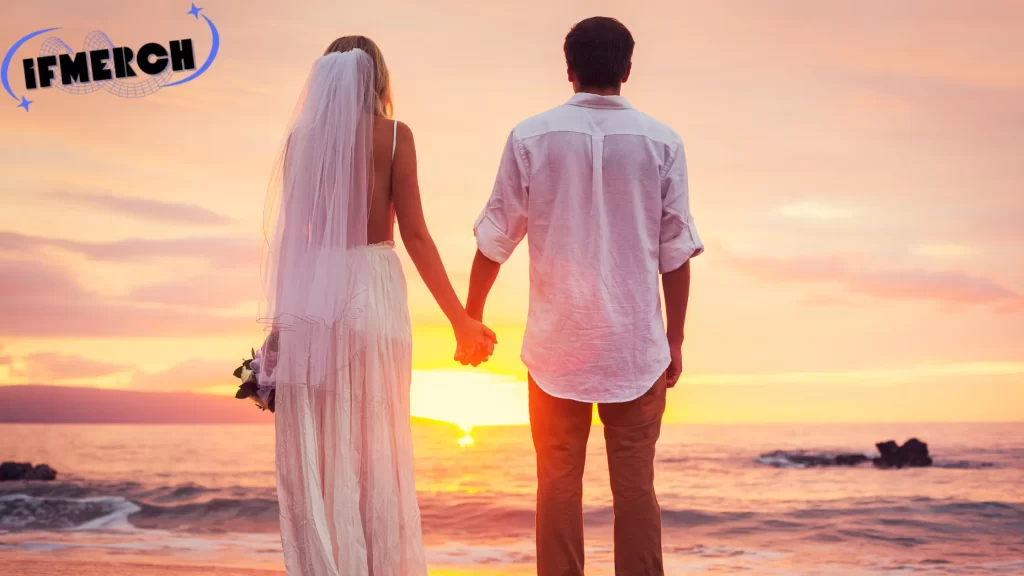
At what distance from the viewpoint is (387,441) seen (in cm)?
323

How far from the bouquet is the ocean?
371 cm

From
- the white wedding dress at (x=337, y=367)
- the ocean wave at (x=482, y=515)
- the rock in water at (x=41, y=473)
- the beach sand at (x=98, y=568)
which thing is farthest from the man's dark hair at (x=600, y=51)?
the rock in water at (x=41, y=473)

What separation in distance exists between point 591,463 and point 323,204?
18.1m

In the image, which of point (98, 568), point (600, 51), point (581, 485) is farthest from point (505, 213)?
point (98, 568)

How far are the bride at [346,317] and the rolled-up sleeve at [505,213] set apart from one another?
0.97 ft

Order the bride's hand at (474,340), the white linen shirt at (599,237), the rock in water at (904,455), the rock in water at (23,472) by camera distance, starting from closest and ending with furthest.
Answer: the white linen shirt at (599,237)
the bride's hand at (474,340)
the rock in water at (23,472)
the rock in water at (904,455)

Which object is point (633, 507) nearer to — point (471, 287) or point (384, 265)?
point (471, 287)

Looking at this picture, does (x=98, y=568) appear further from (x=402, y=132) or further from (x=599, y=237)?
(x=599, y=237)

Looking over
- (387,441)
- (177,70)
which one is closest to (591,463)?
(177,70)

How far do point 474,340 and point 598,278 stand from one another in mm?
545

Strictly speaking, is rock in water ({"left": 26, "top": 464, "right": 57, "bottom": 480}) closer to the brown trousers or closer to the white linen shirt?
the brown trousers

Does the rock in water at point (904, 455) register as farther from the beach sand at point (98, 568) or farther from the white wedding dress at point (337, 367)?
the white wedding dress at point (337, 367)

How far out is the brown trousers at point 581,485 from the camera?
2.87 metres

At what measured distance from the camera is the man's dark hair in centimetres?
291
